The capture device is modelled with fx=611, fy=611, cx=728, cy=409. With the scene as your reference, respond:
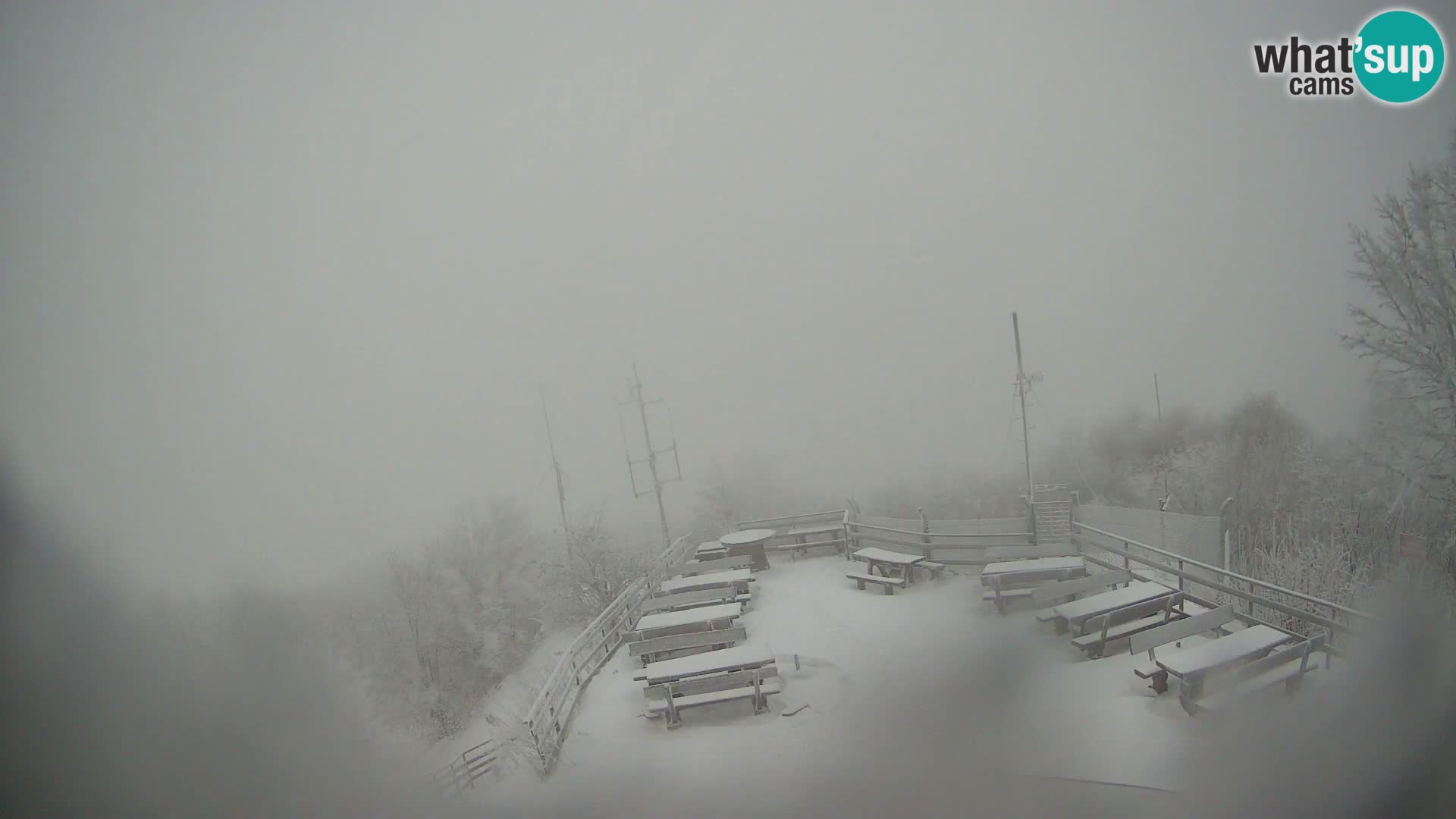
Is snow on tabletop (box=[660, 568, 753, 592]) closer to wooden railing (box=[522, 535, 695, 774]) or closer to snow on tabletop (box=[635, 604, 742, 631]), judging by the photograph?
wooden railing (box=[522, 535, 695, 774])

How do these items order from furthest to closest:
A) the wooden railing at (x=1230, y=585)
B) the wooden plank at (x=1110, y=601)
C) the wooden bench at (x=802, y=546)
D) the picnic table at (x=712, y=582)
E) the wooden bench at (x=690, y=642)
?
the wooden bench at (x=802, y=546), the picnic table at (x=712, y=582), the wooden bench at (x=690, y=642), the wooden plank at (x=1110, y=601), the wooden railing at (x=1230, y=585)

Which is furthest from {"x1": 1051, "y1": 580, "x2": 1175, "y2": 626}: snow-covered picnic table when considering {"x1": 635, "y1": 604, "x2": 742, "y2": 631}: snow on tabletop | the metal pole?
the metal pole

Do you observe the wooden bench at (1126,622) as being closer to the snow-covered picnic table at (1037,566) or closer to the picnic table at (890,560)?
the snow-covered picnic table at (1037,566)

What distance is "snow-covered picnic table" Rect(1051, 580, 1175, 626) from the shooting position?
3855 millimetres

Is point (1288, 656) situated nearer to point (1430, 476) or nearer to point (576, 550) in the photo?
point (1430, 476)

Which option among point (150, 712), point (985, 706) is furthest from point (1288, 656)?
point (150, 712)

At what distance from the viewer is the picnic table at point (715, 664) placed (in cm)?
366

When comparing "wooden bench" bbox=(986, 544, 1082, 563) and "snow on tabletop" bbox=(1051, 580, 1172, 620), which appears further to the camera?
"wooden bench" bbox=(986, 544, 1082, 563)

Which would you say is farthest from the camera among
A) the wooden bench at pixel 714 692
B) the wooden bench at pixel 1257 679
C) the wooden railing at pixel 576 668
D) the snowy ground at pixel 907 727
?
the wooden bench at pixel 714 692

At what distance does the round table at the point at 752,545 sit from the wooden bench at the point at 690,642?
2500 millimetres

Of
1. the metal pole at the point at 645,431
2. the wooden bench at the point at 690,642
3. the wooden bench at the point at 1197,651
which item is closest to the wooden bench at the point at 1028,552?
the wooden bench at the point at 1197,651

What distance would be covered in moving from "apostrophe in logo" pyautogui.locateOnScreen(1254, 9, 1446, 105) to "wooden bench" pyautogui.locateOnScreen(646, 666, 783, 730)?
4.75 metres

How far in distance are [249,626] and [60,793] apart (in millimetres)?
710

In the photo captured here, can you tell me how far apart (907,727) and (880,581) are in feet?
9.56
